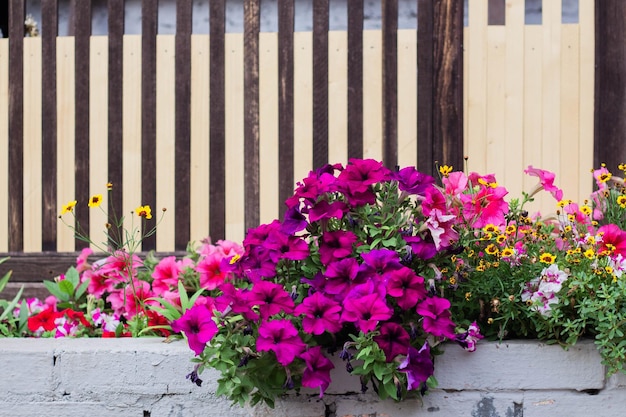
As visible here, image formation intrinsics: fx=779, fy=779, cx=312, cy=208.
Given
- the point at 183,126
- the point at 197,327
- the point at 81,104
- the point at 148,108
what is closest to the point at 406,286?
the point at 197,327

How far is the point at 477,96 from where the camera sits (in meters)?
3.75

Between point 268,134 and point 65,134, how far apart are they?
Answer: 1034 mm

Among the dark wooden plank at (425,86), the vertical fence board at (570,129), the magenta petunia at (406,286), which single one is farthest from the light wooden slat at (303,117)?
the magenta petunia at (406,286)

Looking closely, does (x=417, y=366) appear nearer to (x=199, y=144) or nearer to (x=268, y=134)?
(x=268, y=134)

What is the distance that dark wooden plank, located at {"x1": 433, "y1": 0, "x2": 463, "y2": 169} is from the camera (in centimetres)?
371

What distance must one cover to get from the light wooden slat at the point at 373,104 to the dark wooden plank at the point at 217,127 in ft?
2.28

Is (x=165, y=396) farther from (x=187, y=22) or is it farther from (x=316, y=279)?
(x=187, y=22)

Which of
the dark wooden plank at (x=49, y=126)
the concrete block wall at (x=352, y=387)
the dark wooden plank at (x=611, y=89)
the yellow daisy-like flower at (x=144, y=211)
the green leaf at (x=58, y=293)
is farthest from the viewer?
the dark wooden plank at (x=49, y=126)

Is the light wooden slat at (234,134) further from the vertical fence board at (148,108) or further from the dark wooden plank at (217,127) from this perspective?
the vertical fence board at (148,108)

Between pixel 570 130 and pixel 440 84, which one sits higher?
pixel 440 84

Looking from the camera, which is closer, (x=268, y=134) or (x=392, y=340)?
(x=392, y=340)

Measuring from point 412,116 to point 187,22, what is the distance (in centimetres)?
120

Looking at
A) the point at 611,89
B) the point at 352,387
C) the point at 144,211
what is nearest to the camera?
the point at 352,387

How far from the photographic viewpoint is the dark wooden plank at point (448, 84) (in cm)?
371
